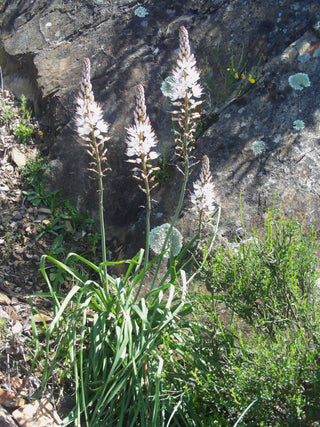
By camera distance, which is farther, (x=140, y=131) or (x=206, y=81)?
(x=206, y=81)

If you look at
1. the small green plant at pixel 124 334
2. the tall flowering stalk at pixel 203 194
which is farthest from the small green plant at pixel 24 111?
the tall flowering stalk at pixel 203 194

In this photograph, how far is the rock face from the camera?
3.67 m

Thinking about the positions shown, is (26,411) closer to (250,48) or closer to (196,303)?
(196,303)

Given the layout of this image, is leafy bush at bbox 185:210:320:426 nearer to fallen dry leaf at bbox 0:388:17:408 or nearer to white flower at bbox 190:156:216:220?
white flower at bbox 190:156:216:220

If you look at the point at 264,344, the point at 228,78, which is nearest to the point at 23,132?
the point at 228,78

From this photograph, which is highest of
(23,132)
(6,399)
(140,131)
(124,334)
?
(140,131)

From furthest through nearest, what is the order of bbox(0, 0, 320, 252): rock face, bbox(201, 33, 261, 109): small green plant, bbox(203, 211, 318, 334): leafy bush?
bbox(201, 33, 261, 109): small green plant → bbox(0, 0, 320, 252): rock face → bbox(203, 211, 318, 334): leafy bush

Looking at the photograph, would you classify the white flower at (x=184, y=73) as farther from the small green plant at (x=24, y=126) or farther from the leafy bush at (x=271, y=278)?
the small green plant at (x=24, y=126)

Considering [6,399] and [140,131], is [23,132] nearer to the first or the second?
[140,131]

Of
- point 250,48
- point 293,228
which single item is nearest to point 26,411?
point 293,228

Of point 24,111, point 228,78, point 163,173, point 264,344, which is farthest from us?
point 24,111

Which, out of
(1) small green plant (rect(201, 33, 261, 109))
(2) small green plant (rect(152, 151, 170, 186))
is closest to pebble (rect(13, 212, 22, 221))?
(2) small green plant (rect(152, 151, 170, 186))

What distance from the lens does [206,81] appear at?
14.2 ft

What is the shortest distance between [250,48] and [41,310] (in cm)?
324
